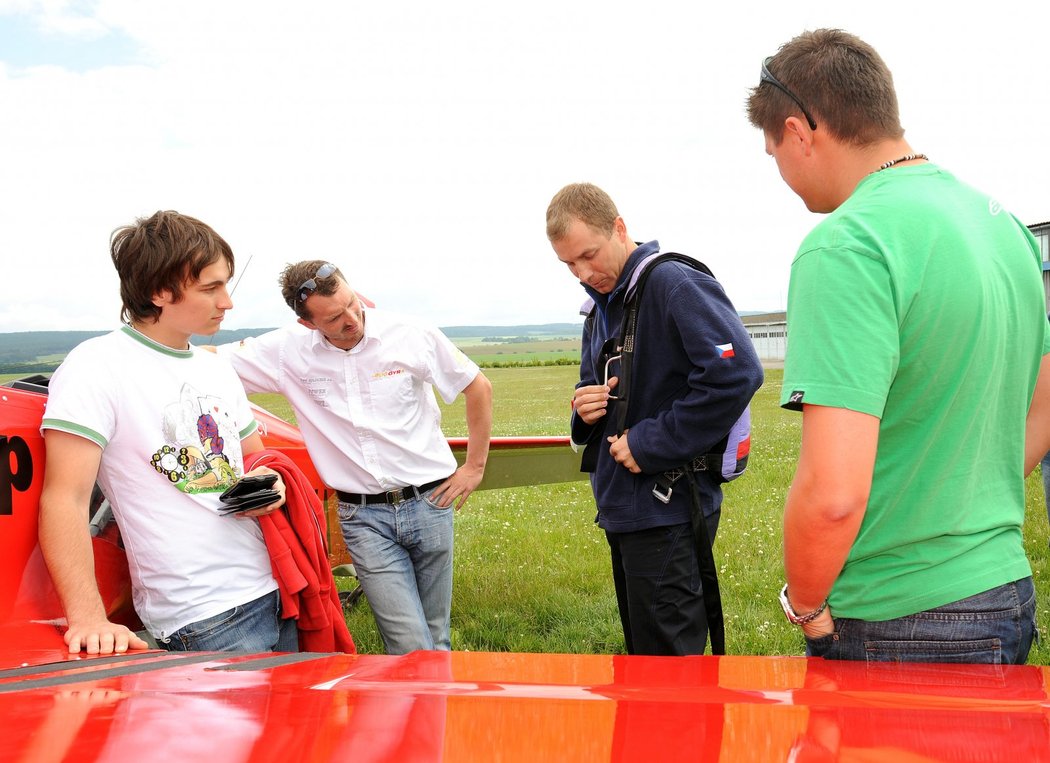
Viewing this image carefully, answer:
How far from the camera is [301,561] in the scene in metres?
2.75

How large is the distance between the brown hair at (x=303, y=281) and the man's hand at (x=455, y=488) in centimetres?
96

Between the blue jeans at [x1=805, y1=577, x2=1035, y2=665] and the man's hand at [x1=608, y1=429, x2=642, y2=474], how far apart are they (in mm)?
1326

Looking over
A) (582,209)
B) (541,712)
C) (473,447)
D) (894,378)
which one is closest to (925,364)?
(894,378)

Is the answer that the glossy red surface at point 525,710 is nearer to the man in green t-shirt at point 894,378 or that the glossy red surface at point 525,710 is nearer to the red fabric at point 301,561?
the man in green t-shirt at point 894,378

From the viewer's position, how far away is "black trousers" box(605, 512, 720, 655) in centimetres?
307

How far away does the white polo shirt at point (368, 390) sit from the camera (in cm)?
386

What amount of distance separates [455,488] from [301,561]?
1343 mm

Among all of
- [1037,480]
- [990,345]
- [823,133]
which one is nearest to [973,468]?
[990,345]

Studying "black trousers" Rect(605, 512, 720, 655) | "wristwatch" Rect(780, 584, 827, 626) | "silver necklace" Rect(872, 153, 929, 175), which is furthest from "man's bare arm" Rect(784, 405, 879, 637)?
"black trousers" Rect(605, 512, 720, 655)

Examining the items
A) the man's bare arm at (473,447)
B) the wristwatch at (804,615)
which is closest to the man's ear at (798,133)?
the wristwatch at (804,615)

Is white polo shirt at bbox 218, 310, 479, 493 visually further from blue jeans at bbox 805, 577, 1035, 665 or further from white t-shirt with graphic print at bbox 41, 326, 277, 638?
blue jeans at bbox 805, 577, 1035, 665

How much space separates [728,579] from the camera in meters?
5.93

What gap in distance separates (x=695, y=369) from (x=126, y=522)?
186 cm

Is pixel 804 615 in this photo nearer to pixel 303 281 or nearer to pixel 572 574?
pixel 303 281
